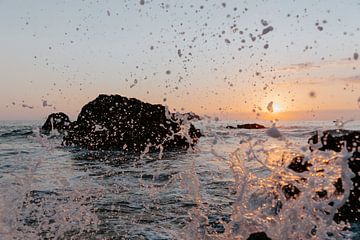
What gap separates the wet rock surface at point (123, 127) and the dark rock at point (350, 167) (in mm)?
12942

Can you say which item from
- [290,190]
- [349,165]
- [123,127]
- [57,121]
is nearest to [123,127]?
[123,127]

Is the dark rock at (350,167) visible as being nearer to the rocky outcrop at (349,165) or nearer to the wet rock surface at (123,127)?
the rocky outcrop at (349,165)

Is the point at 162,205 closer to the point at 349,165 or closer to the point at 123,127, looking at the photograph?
the point at 349,165

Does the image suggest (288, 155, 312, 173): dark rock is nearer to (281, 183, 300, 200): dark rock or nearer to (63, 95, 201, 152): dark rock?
(281, 183, 300, 200): dark rock

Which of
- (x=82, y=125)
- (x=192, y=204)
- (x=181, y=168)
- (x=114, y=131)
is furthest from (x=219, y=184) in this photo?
(x=82, y=125)

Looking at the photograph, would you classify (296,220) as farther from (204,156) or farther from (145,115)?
(145,115)

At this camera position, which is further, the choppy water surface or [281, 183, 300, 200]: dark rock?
[281, 183, 300, 200]: dark rock

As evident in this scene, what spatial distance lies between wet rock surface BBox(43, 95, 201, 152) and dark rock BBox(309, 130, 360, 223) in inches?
510

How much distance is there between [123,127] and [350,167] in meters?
17.4

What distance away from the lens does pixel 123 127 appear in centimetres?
2425

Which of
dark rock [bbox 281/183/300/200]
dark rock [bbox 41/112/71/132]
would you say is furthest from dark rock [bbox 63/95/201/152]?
dark rock [bbox 41/112/71/132]

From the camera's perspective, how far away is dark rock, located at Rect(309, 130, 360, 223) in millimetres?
7062

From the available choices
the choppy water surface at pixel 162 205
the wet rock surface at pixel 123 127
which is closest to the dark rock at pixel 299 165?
the choppy water surface at pixel 162 205

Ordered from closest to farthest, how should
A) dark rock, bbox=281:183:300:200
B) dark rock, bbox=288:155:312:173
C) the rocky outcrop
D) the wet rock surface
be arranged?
1. the rocky outcrop
2. dark rock, bbox=281:183:300:200
3. dark rock, bbox=288:155:312:173
4. the wet rock surface
